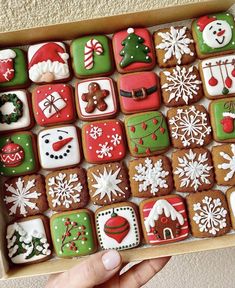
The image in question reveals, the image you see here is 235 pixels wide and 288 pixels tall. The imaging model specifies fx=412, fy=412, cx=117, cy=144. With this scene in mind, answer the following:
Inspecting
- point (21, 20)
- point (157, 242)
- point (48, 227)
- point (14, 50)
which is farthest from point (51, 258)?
point (21, 20)

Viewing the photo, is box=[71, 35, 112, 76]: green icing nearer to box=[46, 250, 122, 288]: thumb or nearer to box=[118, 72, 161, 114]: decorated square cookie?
box=[118, 72, 161, 114]: decorated square cookie

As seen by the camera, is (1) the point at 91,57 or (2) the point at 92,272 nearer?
(2) the point at 92,272

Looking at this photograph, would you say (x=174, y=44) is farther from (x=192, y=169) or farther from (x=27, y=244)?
(x=27, y=244)

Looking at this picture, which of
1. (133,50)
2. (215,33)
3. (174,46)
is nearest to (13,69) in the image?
(133,50)

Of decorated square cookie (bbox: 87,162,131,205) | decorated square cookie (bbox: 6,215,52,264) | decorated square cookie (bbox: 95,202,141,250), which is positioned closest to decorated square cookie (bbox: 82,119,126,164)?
decorated square cookie (bbox: 87,162,131,205)

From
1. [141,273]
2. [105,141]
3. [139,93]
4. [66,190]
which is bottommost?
[141,273]

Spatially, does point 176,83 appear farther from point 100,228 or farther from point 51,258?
point 51,258
